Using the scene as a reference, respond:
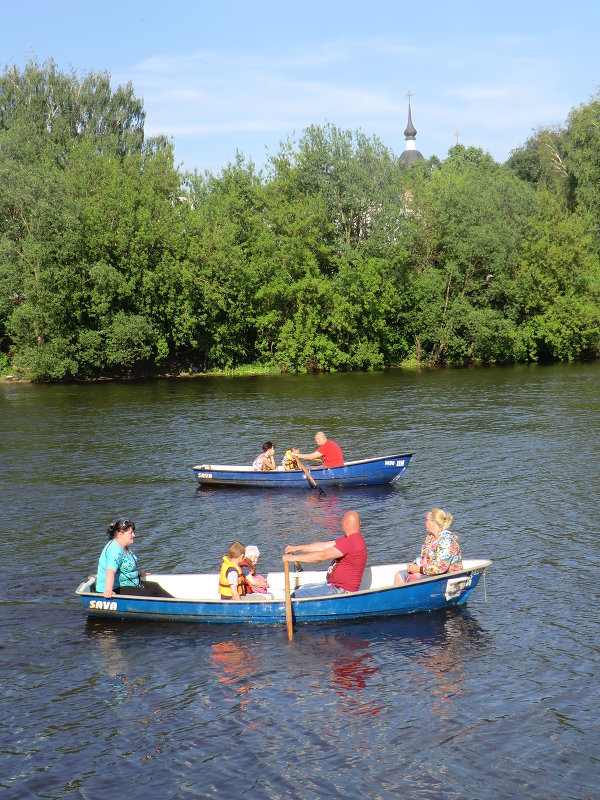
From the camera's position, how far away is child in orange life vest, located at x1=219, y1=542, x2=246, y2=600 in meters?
15.5

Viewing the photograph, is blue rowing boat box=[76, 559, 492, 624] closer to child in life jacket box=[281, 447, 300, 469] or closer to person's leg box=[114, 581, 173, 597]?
person's leg box=[114, 581, 173, 597]

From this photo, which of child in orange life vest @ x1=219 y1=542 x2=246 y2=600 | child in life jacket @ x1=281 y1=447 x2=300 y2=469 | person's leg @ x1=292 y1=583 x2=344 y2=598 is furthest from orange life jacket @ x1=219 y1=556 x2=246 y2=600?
child in life jacket @ x1=281 y1=447 x2=300 y2=469

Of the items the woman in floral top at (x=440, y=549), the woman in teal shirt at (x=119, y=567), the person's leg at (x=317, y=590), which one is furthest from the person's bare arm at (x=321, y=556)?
the woman in teal shirt at (x=119, y=567)

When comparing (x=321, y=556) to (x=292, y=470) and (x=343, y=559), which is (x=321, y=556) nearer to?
(x=343, y=559)

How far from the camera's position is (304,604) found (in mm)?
15125

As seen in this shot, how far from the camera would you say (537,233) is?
239 feet

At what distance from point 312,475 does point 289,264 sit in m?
43.5

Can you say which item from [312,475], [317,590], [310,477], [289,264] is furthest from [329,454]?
[289,264]

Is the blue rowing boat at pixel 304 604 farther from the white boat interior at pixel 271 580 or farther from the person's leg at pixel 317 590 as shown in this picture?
the white boat interior at pixel 271 580

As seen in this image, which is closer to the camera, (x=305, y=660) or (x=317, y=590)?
(x=305, y=660)

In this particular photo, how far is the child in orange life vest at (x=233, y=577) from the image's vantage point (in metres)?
15.5

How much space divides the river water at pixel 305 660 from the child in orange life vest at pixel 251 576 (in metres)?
0.88

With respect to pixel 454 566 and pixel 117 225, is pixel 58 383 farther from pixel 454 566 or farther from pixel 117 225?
pixel 454 566

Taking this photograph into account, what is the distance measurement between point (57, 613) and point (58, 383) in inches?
1833
